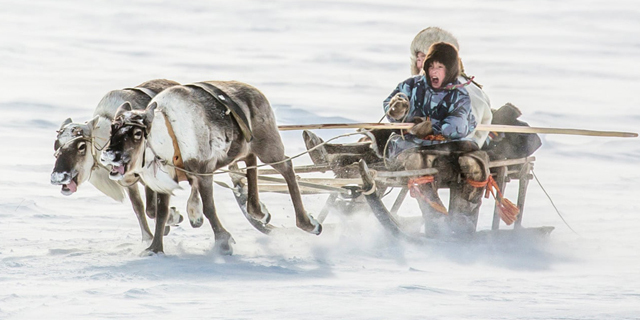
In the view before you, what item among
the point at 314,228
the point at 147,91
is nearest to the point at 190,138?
the point at 147,91

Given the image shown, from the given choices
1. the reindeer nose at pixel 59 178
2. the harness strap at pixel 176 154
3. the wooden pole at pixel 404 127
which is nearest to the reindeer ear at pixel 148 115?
the harness strap at pixel 176 154

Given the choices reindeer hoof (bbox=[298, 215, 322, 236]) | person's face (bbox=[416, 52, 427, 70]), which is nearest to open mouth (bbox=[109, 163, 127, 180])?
reindeer hoof (bbox=[298, 215, 322, 236])

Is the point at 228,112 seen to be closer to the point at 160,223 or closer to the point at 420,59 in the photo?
the point at 160,223

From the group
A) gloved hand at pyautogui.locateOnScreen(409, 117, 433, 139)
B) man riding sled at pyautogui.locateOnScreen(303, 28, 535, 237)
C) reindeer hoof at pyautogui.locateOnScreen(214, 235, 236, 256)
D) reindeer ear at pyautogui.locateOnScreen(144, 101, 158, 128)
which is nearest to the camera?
reindeer ear at pyautogui.locateOnScreen(144, 101, 158, 128)

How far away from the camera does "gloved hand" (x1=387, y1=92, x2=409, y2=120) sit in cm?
802

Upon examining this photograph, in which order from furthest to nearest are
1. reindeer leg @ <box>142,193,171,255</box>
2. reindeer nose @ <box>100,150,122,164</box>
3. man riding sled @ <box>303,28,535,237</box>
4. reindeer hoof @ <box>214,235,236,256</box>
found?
man riding sled @ <box>303,28,535,237</box>
reindeer hoof @ <box>214,235,236,256</box>
reindeer leg @ <box>142,193,171,255</box>
reindeer nose @ <box>100,150,122,164</box>

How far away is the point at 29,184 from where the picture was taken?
10.9 m

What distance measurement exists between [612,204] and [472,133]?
3663 millimetres

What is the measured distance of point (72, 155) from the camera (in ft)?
23.4

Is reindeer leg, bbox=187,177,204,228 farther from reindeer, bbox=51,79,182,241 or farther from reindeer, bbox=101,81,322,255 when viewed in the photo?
reindeer, bbox=51,79,182,241

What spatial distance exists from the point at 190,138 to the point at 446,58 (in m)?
2.16

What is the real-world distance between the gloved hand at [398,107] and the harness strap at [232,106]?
1327 mm

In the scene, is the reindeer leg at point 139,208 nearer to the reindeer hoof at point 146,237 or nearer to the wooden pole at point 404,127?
the reindeer hoof at point 146,237

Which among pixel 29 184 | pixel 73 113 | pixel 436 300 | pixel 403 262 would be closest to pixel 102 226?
pixel 29 184
